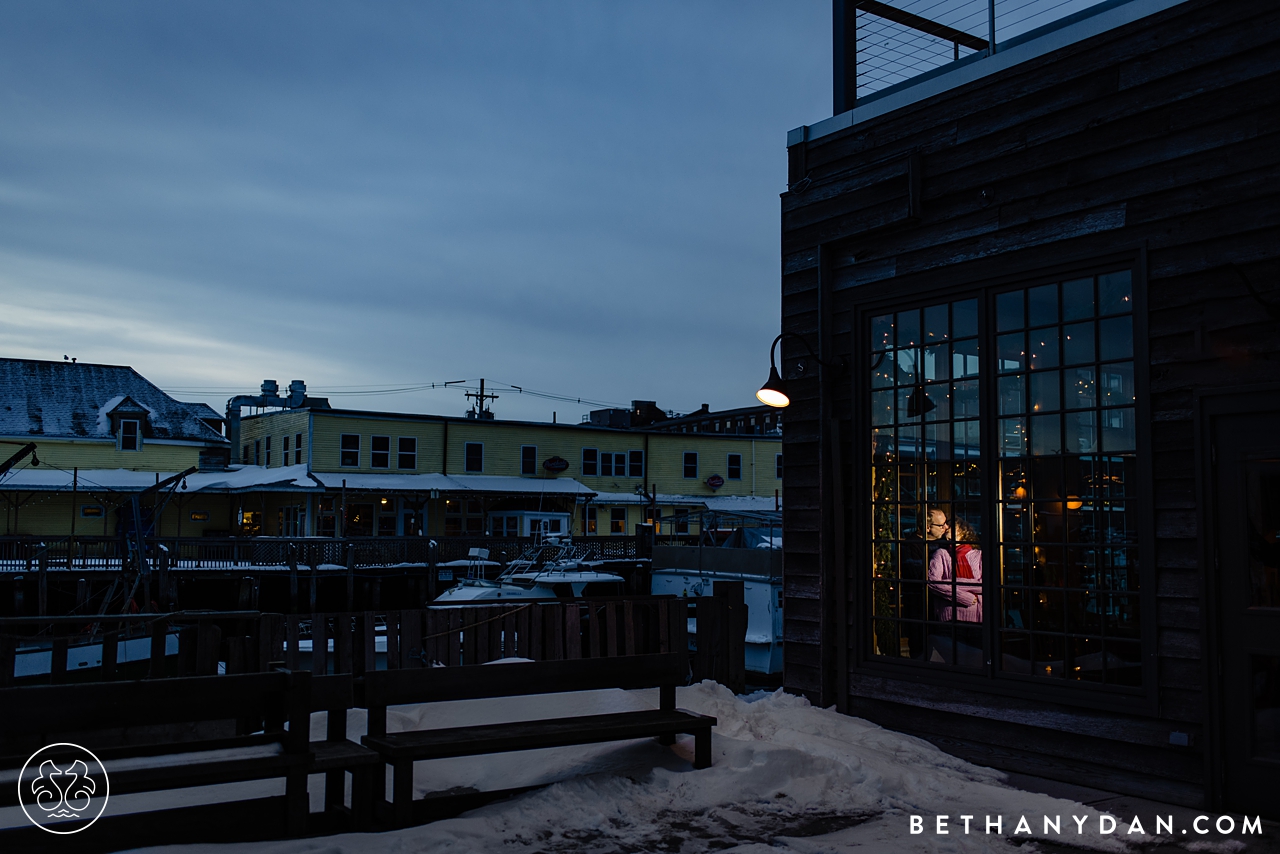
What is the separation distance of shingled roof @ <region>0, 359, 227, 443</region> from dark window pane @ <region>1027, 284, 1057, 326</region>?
147ft

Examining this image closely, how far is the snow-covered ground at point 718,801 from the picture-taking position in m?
5.39

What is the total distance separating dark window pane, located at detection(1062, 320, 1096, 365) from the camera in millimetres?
7363

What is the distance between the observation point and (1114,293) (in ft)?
23.8

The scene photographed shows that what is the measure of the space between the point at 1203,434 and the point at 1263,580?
0.95 m

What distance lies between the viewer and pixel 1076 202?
7.44 meters

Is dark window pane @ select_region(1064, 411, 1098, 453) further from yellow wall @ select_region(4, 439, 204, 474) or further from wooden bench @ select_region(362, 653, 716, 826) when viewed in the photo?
yellow wall @ select_region(4, 439, 204, 474)

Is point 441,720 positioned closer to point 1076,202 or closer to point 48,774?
point 48,774

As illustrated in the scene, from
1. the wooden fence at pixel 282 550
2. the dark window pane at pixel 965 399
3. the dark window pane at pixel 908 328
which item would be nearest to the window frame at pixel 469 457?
the wooden fence at pixel 282 550

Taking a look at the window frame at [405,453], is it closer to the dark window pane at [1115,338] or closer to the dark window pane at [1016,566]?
the dark window pane at [1016,566]

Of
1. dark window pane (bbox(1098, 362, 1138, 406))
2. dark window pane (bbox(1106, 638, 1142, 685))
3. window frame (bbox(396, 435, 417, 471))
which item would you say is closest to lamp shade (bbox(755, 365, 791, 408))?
dark window pane (bbox(1098, 362, 1138, 406))

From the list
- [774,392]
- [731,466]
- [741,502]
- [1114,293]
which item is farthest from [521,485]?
[1114,293]

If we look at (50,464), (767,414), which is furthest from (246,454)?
(767,414)

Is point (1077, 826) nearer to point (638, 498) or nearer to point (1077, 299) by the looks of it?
point (1077, 299)

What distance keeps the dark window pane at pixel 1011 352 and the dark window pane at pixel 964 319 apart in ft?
0.84
